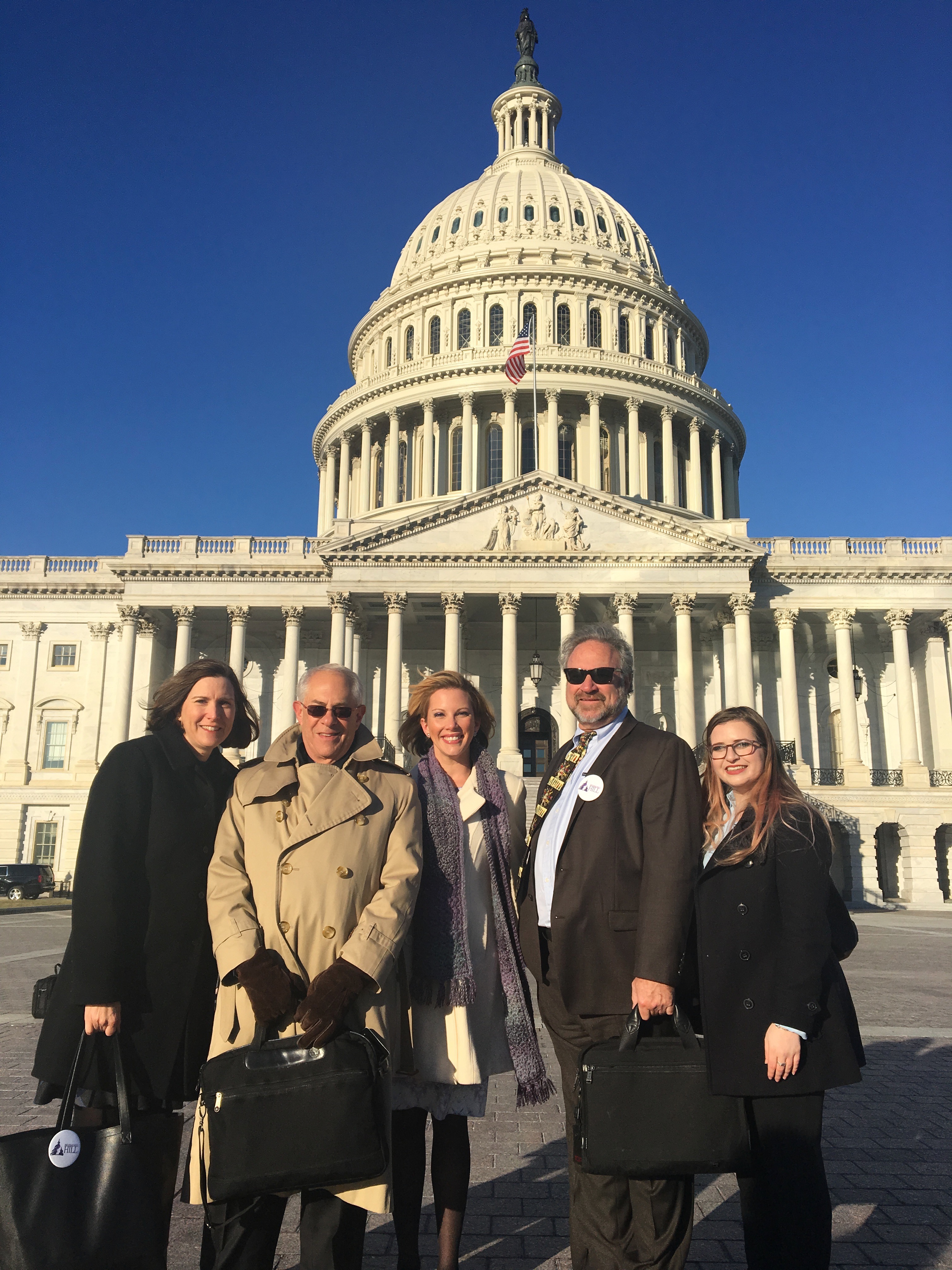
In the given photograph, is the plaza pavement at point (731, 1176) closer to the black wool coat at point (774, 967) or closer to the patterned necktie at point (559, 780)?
the black wool coat at point (774, 967)

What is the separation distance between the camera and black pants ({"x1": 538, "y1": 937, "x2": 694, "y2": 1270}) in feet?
14.9

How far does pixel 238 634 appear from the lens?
44.3 metres

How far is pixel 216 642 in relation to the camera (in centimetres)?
4944

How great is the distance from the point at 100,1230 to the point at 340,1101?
1.07 meters

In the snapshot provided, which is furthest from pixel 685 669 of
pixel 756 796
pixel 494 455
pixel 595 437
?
pixel 756 796

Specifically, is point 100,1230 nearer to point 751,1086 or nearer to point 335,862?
point 335,862

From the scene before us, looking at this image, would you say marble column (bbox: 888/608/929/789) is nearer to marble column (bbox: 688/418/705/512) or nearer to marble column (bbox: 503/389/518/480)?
marble column (bbox: 688/418/705/512)

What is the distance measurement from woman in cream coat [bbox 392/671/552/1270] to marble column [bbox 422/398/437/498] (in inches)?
2150

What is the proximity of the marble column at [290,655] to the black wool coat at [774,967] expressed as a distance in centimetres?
3991

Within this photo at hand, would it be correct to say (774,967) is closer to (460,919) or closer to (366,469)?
(460,919)

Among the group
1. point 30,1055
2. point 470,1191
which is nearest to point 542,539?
point 30,1055

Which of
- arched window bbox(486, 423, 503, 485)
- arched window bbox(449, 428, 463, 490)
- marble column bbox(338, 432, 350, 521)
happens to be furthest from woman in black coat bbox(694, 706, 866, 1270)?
marble column bbox(338, 432, 350, 521)

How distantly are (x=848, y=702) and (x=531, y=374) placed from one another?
2840 cm

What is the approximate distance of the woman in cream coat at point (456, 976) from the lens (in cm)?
520
